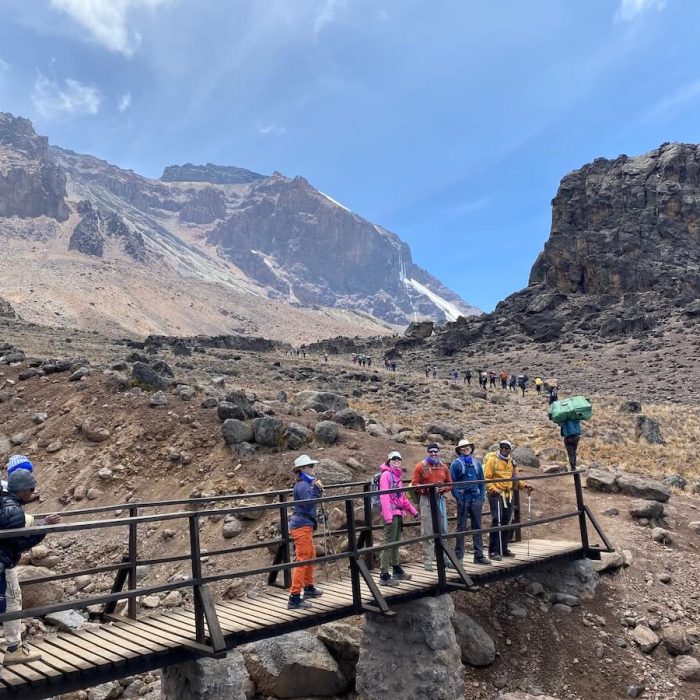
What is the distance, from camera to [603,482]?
1468 centimetres

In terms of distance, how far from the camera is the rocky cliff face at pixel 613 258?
281 feet

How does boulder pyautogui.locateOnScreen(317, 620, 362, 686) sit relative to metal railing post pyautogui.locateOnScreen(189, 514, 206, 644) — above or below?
below

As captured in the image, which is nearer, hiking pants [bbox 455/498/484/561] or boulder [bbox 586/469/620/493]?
hiking pants [bbox 455/498/484/561]

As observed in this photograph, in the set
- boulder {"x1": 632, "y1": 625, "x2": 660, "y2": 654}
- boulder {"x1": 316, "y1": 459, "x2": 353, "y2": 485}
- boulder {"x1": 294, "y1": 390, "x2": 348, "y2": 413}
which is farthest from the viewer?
boulder {"x1": 294, "y1": 390, "x2": 348, "y2": 413}

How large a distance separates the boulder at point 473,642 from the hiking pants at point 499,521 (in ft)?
3.84

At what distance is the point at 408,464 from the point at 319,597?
23.7ft

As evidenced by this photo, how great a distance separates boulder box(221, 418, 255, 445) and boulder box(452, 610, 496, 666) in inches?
275

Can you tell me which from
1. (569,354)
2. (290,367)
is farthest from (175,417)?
(569,354)

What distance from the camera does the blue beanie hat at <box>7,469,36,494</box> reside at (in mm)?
5691

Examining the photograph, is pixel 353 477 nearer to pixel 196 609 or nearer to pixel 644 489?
pixel 644 489

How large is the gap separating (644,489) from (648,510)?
133 centimetres

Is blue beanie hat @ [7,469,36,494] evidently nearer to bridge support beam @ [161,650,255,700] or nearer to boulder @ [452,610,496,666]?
bridge support beam @ [161,650,255,700]

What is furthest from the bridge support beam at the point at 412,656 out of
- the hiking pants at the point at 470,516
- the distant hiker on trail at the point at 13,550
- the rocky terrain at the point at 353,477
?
the distant hiker on trail at the point at 13,550

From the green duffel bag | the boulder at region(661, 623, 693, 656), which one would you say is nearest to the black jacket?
the boulder at region(661, 623, 693, 656)
